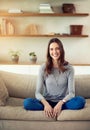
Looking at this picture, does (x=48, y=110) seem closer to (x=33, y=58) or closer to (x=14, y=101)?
(x=14, y=101)

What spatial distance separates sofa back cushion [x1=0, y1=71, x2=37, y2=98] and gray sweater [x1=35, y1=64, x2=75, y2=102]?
548mm

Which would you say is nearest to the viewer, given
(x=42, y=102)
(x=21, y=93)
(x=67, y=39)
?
(x=42, y=102)

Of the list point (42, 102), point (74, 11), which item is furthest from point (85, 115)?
point (74, 11)

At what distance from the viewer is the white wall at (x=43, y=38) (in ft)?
15.7

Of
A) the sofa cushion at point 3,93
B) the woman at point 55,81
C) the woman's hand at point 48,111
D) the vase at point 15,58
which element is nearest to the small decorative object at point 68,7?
the vase at point 15,58

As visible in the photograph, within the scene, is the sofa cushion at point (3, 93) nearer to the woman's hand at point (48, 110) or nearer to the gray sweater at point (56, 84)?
the gray sweater at point (56, 84)

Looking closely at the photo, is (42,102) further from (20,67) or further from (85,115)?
(20,67)

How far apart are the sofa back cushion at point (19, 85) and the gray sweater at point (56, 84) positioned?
1.80ft

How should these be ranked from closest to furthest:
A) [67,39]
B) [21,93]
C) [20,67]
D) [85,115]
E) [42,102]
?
[85,115] < [42,102] < [21,93] < [20,67] < [67,39]

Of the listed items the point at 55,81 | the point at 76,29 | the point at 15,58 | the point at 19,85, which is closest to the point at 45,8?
the point at 76,29

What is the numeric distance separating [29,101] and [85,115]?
2.12 feet

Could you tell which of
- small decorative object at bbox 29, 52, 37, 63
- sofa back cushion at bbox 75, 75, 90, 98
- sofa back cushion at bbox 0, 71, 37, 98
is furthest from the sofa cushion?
small decorative object at bbox 29, 52, 37, 63

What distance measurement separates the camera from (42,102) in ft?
10.2

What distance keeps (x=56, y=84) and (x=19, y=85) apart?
795mm
